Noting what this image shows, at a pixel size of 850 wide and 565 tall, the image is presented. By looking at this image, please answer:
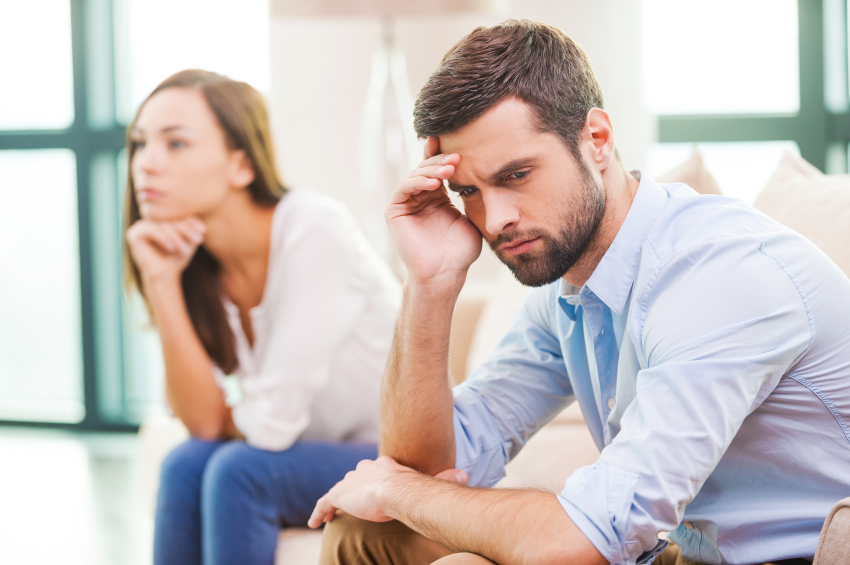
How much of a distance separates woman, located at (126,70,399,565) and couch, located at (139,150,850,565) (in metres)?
0.18

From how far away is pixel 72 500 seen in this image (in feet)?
8.64

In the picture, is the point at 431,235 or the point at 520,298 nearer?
the point at 431,235

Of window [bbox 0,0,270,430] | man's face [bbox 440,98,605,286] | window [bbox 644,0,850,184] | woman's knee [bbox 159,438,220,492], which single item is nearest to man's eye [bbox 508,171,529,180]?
man's face [bbox 440,98,605,286]

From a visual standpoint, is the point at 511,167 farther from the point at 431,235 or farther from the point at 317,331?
the point at 317,331

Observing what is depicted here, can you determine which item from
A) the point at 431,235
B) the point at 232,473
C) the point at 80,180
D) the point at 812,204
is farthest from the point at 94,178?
the point at 812,204

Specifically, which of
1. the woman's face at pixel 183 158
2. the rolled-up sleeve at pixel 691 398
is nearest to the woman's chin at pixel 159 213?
the woman's face at pixel 183 158

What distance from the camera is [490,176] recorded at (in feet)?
3.18

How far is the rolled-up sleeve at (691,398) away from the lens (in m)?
0.75

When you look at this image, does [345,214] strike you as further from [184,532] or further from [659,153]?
[659,153]

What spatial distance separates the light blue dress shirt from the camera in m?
0.76

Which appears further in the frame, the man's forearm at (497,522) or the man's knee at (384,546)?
the man's knee at (384,546)

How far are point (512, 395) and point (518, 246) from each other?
29 centimetres

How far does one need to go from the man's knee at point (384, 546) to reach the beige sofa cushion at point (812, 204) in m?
0.71

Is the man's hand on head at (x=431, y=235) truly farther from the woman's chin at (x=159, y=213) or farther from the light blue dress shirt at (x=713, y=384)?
the woman's chin at (x=159, y=213)
